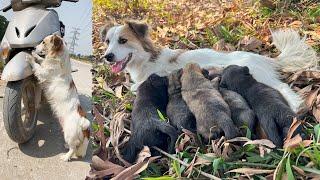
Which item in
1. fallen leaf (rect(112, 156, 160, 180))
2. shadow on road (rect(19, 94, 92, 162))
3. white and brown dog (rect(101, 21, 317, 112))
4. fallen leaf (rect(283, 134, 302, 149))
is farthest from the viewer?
shadow on road (rect(19, 94, 92, 162))

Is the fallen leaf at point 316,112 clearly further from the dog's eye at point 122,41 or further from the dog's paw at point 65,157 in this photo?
the dog's paw at point 65,157

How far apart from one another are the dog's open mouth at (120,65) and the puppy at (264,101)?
36 cm

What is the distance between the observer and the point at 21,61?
1.53 meters

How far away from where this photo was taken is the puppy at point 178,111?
4.18 feet

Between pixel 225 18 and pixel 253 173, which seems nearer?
pixel 253 173

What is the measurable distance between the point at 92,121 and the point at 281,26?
73 cm

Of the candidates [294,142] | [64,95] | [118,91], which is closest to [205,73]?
[118,91]

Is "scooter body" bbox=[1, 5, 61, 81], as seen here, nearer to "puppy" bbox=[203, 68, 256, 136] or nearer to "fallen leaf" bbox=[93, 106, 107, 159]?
"fallen leaf" bbox=[93, 106, 107, 159]

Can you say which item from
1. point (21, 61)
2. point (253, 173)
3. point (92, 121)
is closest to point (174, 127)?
point (253, 173)

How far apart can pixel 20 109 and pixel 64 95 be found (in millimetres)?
154

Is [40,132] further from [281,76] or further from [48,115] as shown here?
[281,76]

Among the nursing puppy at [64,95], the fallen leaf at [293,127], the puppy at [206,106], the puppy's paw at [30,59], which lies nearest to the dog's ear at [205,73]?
the puppy at [206,106]

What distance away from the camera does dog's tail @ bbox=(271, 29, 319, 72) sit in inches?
62.2

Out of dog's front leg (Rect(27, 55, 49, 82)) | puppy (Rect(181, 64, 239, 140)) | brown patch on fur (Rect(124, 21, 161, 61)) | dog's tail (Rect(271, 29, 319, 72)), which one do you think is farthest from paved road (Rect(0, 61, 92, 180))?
dog's tail (Rect(271, 29, 319, 72))
